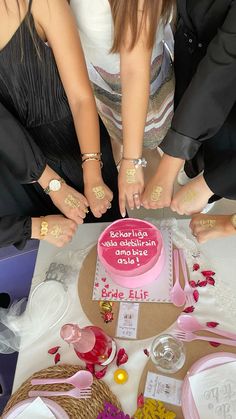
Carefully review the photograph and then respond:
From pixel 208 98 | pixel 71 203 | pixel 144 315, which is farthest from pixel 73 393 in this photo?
pixel 208 98

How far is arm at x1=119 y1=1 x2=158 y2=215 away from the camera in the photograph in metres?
1.10

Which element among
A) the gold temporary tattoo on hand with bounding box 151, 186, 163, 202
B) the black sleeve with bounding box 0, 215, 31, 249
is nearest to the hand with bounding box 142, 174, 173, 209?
the gold temporary tattoo on hand with bounding box 151, 186, 163, 202

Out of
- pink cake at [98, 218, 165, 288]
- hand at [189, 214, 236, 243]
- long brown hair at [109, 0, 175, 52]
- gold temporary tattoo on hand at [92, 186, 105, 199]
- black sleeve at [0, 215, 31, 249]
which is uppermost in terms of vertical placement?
long brown hair at [109, 0, 175, 52]

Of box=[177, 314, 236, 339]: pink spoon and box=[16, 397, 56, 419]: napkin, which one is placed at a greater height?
box=[16, 397, 56, 419]: napkin

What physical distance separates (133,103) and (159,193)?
25 cm

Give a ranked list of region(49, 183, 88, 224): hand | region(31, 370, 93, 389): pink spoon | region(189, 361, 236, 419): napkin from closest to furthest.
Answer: region(189, 361, 236, 419): napkin < region(31, 370, 93, 389): pink spoon < region(49, 183, 88, 224): hand

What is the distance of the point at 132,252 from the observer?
1.03m

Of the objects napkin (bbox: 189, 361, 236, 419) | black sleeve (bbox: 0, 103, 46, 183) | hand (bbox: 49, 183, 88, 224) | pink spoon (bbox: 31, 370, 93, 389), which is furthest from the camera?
hand (bbox: 49, 183, 88, 224)

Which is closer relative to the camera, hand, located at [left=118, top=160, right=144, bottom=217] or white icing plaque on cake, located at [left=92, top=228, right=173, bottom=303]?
white icing plaque on cake, located at [left=92, top=228, right=173, bottom=303]

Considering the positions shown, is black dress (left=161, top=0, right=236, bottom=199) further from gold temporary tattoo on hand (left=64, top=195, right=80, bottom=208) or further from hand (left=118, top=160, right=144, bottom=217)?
gold temporary tattoo on hand (left=64, top=195, right=80, bottom=208)

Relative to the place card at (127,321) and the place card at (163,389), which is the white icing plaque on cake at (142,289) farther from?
the place card at (163,389)

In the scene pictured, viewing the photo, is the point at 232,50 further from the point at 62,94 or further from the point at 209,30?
the point at 62,94

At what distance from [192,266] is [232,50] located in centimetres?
50

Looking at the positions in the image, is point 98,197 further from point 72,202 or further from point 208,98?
point 208,98
